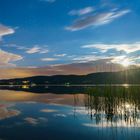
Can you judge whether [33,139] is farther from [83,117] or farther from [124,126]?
[83,117]

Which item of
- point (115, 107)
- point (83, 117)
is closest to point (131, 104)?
point (115, 107)

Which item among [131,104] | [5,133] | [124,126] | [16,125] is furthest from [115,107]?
[5,133]

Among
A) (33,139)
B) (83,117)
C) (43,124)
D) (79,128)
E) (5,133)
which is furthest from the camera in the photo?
(83,117)

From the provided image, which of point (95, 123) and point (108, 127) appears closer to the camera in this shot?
point (108, 127)

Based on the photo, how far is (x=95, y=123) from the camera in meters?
17.5

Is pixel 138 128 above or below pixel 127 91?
below

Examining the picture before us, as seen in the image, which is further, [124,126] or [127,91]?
[127,91]

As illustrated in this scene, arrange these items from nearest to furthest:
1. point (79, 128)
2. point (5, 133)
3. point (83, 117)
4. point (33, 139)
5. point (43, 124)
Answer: point (33, 139)
point (5, 133)
point (79, 128)
point (43, 124)
point (83, 117)

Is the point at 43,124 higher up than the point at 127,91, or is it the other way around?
the point at 127,91

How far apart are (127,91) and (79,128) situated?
7018 millimetres

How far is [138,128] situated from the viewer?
1537cm

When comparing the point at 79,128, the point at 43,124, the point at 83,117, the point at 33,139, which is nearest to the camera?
the point at 33,139

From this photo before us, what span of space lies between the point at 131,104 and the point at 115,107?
1.23m

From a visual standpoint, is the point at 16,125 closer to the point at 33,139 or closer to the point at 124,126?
the point at 33,139
